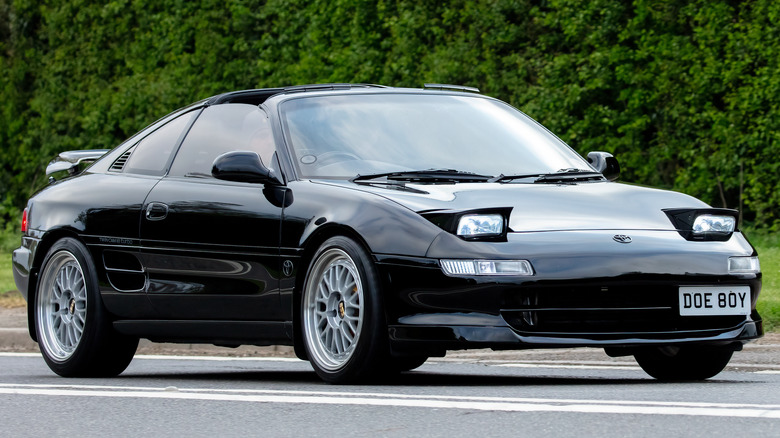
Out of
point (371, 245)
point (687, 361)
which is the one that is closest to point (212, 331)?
point (371, 245)

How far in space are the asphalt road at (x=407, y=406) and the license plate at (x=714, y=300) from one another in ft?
1.15

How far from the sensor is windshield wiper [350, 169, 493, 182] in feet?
25.5

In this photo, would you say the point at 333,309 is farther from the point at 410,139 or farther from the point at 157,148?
the point at 157,148

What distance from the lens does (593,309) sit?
7062 millimetres

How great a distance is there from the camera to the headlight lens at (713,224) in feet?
24.6

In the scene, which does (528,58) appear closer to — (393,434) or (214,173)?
(214,173)

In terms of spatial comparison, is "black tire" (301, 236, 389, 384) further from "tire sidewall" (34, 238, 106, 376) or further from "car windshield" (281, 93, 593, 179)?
"tire sidewall" (34, 238, 106, 376)

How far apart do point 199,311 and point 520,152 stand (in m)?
1.88

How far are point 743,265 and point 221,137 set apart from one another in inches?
116

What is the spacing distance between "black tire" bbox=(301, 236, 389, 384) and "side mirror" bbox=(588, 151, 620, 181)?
6.28ft

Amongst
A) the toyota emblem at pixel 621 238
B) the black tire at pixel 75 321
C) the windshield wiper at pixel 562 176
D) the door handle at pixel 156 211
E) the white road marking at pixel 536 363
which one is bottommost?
the white road marking at pixel 536 363

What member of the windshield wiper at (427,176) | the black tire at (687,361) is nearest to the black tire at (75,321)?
the windshield wiper at (427,176)

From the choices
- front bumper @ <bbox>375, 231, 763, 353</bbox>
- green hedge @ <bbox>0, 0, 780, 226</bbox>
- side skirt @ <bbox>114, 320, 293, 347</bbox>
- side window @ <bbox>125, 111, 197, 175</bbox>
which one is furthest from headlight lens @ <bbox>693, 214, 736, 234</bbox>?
green hedge @ <bbox>0, 0, 780, 226</bbox>

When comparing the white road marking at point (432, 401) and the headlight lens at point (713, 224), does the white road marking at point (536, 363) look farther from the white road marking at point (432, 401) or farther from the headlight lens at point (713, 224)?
the white road marking at point (432, 401)
